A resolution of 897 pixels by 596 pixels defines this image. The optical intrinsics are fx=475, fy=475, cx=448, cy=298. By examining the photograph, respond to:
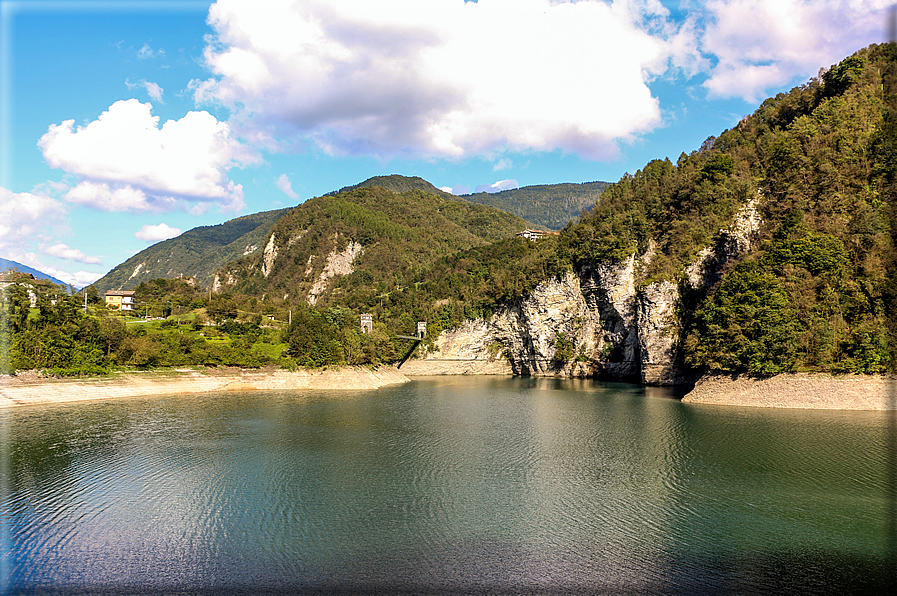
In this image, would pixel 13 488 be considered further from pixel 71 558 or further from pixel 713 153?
pixel 713 153

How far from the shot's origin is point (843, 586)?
13.2 m

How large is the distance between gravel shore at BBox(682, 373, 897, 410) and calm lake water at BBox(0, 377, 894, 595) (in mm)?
→ 3128

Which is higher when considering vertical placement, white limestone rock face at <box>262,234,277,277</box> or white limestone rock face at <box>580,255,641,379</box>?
white limestone rock face at <box>262,234,277,277</box>

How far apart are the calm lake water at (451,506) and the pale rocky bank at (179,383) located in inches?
366

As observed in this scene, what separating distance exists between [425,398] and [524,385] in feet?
60.2

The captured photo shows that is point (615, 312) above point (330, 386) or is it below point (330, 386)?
above

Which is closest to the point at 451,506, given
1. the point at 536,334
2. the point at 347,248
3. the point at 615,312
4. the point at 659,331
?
the point at 659,331

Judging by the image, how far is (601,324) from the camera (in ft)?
225

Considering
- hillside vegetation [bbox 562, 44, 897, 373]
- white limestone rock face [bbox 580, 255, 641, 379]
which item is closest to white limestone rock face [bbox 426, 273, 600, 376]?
white limestone rock face [bbox 580, 255, 641, 379]

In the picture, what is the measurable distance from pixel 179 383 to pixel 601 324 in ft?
180

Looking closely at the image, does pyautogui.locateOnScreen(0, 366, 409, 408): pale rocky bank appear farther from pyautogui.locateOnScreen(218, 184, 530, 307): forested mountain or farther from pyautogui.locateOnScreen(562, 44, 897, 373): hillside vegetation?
pyautogui.locateOnScreen(218, 184, 530, 307): forested mountain

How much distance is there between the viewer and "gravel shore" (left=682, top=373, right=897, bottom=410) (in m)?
37.5

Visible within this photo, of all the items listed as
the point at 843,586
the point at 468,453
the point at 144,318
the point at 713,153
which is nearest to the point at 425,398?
the point at 468,453

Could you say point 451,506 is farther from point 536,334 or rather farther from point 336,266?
point 336,266
